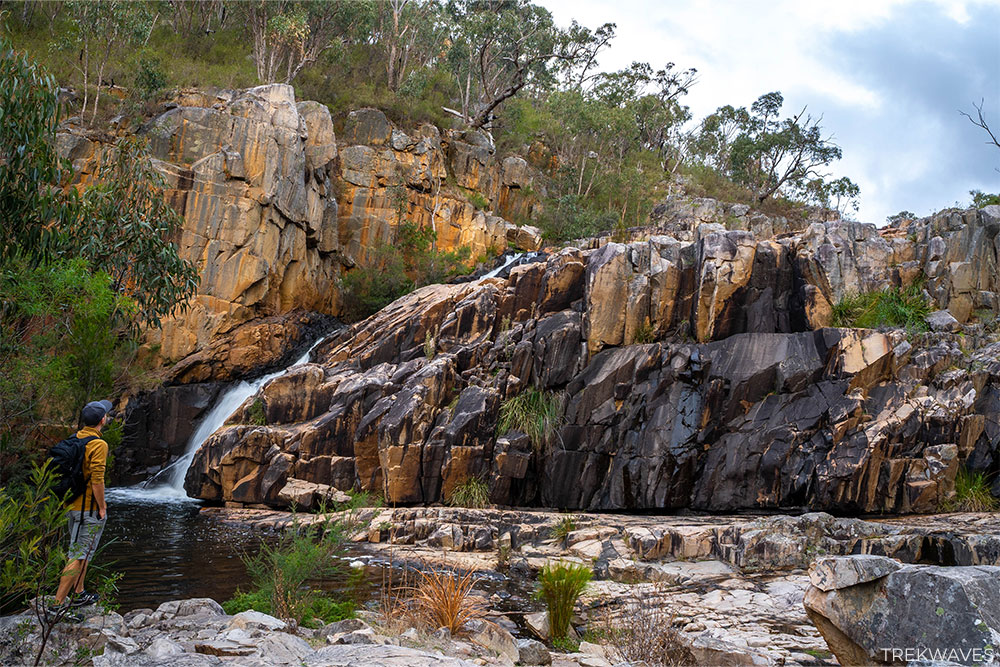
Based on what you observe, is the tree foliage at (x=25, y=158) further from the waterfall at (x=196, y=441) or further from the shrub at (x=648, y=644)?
the waterfall at (x=196, y=441)

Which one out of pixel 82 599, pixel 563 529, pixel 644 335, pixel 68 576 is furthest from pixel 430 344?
pixel 68 576

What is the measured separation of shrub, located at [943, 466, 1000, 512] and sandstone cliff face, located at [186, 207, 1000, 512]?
24 cm

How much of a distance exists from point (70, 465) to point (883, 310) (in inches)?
707

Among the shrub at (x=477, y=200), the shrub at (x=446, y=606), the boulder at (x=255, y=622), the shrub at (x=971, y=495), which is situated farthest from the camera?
the shrub at (x=477, y=200)

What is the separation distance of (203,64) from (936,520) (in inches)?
1451

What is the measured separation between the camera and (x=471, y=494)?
16.7m

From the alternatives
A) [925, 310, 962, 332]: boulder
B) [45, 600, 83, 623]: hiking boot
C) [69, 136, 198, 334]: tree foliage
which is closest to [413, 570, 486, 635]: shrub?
[45, 600, 83, 623]: hiking boot

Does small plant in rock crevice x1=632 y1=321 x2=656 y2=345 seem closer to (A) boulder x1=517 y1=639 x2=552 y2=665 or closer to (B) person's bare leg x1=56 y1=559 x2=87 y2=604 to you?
(A) boulder x1=517 y1=639 x2=552 y2=665

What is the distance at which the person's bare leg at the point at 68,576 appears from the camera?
5.82 meters

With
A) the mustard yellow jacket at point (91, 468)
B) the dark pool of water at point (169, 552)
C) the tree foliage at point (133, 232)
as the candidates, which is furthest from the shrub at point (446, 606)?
→ the tree foliage at point (133, 232)

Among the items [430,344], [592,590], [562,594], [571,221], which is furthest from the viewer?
[571,221]

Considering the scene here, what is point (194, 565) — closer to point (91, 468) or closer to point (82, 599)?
point (82, 599)

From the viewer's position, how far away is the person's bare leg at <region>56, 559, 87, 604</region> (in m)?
5.82

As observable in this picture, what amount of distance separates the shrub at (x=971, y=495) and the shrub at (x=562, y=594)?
11587 mm
